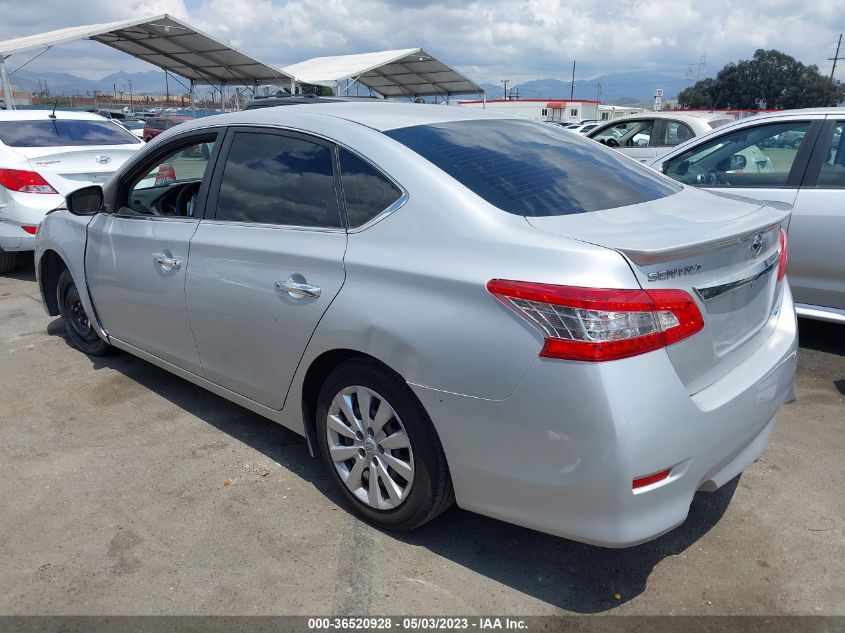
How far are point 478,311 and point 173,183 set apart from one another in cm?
283

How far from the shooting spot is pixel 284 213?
3.04 meters

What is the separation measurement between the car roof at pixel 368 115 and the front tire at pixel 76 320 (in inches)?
70.9

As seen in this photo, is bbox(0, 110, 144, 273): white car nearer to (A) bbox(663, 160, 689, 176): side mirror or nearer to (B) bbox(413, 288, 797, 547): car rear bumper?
(A) bbox(663, 160, 689, 176): side mirror

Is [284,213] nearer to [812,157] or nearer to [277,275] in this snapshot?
[277,275]

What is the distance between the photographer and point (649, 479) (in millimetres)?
2141

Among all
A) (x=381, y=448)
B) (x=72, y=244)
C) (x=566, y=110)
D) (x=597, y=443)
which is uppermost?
(x=566, y=110)

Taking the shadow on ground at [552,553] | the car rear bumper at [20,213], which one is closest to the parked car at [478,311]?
the shadow on ground at [552,553]

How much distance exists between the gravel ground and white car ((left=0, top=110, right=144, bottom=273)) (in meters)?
3.54

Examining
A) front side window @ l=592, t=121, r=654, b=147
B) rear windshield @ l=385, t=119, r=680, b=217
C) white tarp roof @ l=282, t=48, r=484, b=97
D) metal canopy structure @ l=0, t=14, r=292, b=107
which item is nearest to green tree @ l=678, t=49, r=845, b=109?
white tarp roof @ l=282, t=48, r=484, b=97

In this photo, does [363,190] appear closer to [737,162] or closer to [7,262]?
[737,162]

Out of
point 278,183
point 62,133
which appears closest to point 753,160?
point 278,183

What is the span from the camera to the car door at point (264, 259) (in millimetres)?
2824

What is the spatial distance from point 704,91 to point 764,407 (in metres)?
77.7

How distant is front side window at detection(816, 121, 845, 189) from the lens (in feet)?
15.1
